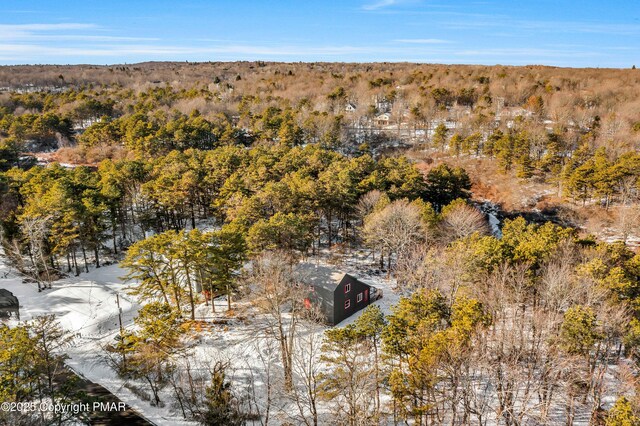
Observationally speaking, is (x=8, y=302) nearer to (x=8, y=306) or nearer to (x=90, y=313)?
(x=8, y=306)

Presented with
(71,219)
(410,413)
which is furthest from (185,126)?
(410,413)

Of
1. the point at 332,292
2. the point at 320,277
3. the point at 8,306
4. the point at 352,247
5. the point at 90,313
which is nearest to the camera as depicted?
the point at 332,292

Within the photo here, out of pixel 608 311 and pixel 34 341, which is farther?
pixel 608 311

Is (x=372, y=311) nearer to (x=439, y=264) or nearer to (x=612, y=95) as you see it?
(x=439, y=264)
